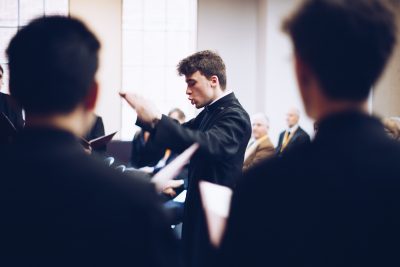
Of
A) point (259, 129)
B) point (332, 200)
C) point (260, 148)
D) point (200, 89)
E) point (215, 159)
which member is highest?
point (200, 89)

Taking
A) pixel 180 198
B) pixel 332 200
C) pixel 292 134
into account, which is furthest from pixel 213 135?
pixel 292 134

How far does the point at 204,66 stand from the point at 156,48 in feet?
16.3

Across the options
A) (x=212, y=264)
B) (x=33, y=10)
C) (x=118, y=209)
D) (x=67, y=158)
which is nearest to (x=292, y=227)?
(x=212, y=264)

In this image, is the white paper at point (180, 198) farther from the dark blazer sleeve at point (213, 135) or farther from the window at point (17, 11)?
the window at point (17, 11)

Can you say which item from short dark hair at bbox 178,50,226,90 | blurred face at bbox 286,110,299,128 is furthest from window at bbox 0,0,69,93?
short dark hair at bbox 178,50,226,90

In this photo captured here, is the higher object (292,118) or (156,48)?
(156,48)

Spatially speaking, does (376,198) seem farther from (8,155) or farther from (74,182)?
(8,155)

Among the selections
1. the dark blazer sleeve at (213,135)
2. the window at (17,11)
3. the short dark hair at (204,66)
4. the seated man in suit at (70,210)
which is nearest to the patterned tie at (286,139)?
Answer: the window at (17,11)

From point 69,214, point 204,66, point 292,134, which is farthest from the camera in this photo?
point 292,134

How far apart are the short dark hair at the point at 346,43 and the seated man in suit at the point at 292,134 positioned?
4499 mm

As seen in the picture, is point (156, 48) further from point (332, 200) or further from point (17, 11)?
point (332, 200)

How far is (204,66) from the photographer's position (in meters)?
2.32

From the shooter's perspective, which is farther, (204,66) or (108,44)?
(108,44)

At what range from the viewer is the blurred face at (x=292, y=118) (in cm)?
623
